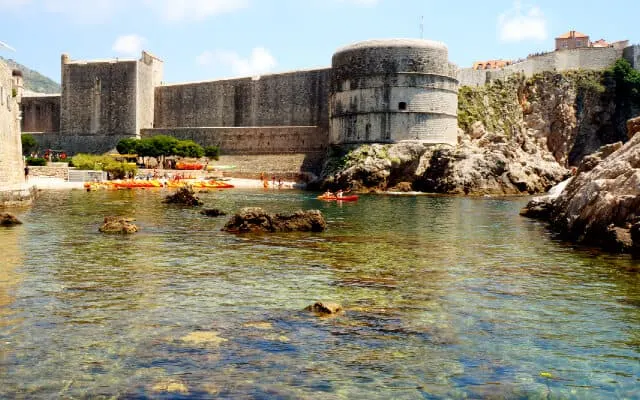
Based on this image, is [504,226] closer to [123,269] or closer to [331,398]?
[123,269]

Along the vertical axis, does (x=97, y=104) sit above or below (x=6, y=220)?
above

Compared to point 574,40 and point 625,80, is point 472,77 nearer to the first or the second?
point 625,80

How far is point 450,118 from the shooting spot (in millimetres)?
45625

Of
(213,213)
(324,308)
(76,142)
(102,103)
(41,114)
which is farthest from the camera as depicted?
(41,114)

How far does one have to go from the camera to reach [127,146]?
2005 inches

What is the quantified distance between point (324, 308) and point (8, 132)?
63.7 feet

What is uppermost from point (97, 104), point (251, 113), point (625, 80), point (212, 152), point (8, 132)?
point (625, 80)

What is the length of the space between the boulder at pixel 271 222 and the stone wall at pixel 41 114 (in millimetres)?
47674

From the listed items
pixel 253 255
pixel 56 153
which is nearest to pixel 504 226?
pixel 253 255

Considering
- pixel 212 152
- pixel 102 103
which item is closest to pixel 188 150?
pixel 212 152

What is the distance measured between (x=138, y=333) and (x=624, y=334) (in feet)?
17.4

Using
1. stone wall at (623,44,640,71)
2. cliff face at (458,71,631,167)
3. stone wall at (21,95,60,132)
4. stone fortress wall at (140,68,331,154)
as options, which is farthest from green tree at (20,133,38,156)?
stone wall at (623,44,640,71)

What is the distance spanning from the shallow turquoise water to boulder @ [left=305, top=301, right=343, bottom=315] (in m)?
0.18

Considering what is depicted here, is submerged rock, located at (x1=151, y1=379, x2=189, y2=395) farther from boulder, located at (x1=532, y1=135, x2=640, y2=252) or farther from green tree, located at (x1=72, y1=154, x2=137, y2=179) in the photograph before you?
green tree, located at (x1=72, y1=154, x2=137, y2=179)
